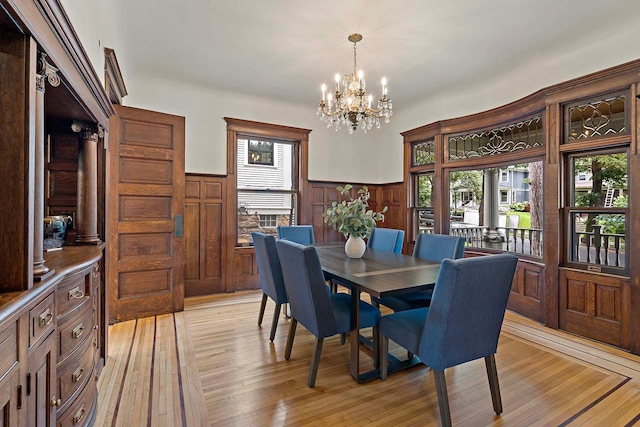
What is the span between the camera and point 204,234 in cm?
453

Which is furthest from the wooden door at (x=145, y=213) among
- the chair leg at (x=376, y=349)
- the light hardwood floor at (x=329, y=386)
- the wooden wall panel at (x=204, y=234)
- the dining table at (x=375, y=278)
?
the chair leg at (x=376, y=349)

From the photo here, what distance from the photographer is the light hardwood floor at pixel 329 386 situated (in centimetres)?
193

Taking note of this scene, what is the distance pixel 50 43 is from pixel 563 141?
13.4 ft

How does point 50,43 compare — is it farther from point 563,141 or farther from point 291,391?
point 563,141

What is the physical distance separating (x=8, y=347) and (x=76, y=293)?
724 mm

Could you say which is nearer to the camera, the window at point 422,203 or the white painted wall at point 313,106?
the white painted wall at point 313,106

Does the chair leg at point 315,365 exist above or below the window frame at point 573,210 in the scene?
below

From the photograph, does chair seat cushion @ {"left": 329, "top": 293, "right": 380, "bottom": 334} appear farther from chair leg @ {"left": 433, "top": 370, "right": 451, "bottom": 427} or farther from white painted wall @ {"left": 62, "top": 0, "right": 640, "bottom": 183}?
white painted wall @ {"left": 62, "top": 0, "right": 640, "bottom": 183}

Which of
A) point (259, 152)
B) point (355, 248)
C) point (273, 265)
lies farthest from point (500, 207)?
point (259, 152)

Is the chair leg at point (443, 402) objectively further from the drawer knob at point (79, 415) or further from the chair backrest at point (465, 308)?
the drawer knob at point (79, 415)

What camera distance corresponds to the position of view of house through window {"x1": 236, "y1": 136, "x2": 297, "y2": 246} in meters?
4.94

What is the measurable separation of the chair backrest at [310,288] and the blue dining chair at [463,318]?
57cm

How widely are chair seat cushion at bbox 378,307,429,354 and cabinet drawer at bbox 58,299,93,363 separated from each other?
1759 millimetres

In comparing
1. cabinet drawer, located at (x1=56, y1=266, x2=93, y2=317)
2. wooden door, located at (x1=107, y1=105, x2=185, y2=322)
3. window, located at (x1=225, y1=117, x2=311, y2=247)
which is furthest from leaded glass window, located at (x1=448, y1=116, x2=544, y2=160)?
cabinet drawer, located at (x1=56, y1=266, x2=93, y2=317)
